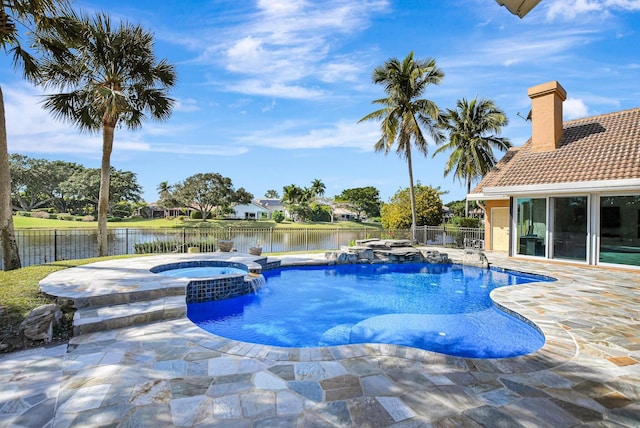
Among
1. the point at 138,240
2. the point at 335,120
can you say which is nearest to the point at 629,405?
the point at 138,240

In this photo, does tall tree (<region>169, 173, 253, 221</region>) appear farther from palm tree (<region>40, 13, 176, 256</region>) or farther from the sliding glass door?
the sliding glass door

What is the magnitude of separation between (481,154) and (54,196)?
156 ft

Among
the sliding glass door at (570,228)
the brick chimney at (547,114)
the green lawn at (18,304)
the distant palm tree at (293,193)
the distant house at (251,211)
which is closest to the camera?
the green lawn at (18,304)

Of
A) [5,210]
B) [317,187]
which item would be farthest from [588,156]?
[317,187]

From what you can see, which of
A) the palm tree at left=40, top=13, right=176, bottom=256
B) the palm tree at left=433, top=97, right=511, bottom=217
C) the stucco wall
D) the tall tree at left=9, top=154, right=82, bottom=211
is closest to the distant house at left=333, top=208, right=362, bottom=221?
the palm tree at left=433, top=97, right=511, bottom=217

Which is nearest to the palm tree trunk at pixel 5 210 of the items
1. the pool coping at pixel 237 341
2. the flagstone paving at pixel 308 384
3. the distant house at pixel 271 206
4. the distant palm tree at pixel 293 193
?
the pool coping at pixel 237 341

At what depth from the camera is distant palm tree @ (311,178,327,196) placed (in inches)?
2411

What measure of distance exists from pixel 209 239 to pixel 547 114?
14.1 m

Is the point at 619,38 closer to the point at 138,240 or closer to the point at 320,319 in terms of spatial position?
the point at 320,319

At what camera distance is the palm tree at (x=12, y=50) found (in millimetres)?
6297

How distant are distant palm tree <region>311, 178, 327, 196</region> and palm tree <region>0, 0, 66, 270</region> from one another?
53.4m

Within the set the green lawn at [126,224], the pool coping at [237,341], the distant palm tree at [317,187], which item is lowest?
the pool coping at [237,341]

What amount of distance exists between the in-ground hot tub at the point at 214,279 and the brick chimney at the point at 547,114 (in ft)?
38.5

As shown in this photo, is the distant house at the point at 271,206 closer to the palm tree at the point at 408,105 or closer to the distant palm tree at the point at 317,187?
the distant palm tree at the point at 317,187
